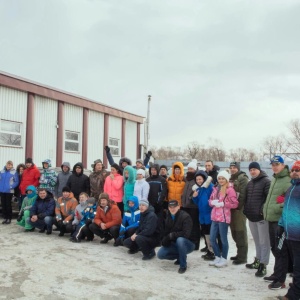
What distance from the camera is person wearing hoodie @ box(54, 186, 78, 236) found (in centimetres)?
853

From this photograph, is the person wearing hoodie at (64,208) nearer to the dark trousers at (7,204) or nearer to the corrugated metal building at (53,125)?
the dark trousers at (7,204)

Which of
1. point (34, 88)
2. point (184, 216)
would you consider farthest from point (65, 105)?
point (184, 216)

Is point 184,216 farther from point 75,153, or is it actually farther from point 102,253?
point 75,153

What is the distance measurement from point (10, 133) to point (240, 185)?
9.56m

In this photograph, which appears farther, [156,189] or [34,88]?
[34,88]

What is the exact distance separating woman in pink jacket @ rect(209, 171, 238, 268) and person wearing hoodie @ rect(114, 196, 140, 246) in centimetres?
170

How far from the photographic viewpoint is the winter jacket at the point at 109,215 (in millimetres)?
7887

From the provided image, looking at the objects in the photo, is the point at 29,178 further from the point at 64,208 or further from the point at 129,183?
the point at 129,183

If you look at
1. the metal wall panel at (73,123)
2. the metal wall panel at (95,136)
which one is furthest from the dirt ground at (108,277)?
the metal wall panel at (95,136)

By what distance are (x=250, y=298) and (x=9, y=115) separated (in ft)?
36.0

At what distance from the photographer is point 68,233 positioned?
8805 mm

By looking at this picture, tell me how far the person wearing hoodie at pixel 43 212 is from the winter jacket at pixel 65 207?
0.72 feet

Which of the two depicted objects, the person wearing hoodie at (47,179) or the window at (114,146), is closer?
the person wearing hoodie at (47,179)

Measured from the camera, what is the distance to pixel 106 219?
7957mm
